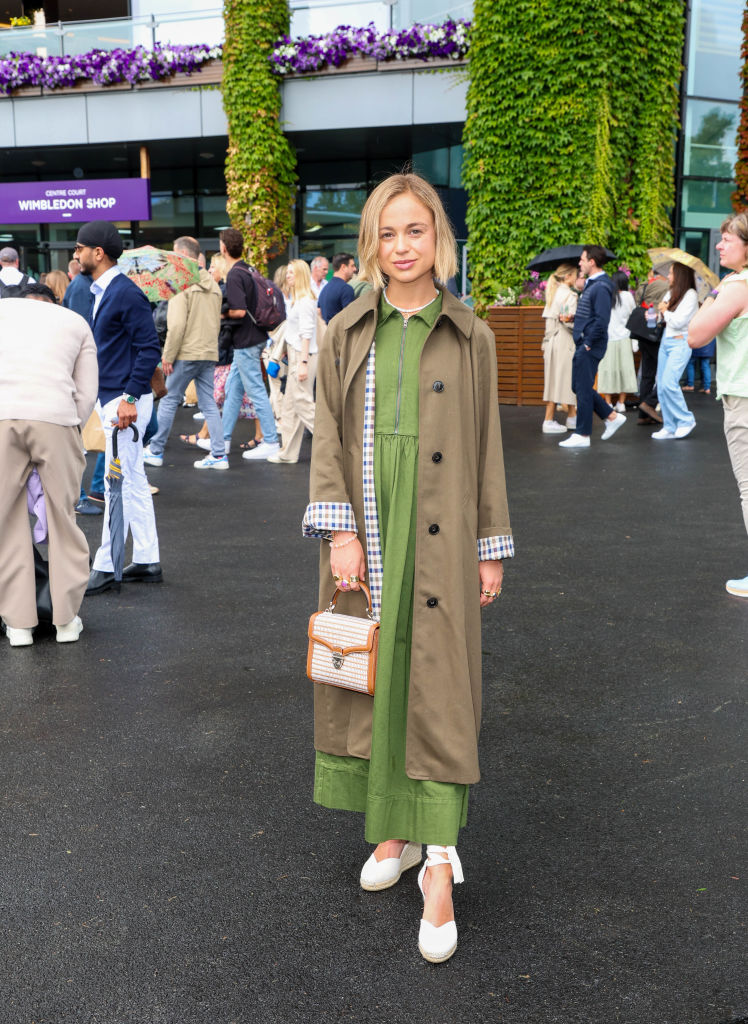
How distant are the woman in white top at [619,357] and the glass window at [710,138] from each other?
346 inches

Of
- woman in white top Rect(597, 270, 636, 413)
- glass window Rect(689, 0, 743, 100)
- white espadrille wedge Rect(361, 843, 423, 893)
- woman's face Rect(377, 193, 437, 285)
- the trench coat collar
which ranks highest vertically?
glass window Rect(689, 0, 743, 100)

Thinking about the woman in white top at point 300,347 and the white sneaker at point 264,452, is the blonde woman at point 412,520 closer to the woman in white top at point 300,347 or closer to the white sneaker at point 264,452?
the woman in white top at point 300,347

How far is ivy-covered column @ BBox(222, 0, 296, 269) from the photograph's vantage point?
67.1 feet

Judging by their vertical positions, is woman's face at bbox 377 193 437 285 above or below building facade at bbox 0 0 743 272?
below

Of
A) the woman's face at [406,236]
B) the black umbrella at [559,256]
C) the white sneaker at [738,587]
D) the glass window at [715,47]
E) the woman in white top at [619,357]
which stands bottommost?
the white sneaker at [738,587]

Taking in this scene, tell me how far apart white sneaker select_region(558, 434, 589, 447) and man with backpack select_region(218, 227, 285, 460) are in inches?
136

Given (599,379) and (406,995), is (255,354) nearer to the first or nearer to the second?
(599,379)

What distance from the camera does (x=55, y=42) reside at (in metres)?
22.2

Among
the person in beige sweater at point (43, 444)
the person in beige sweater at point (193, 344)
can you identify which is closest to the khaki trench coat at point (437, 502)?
the person in beige sweater at point (43, 444)

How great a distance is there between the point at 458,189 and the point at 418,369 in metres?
22.0

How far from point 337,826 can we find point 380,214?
1915 millimetres

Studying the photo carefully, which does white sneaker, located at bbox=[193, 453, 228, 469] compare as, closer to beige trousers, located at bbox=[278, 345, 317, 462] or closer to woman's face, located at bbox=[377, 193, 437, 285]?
beige trousers, located at bbox=[278, 345, 317, 462]

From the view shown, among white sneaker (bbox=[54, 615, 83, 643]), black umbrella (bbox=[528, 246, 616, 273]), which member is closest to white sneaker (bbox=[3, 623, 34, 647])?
white sneaker (bbox=[54, 615, 83, 643])

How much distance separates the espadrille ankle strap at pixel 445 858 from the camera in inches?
111
